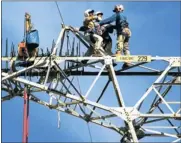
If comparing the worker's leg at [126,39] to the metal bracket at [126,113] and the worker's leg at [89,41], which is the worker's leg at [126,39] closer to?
the worker's leg at [89,41]

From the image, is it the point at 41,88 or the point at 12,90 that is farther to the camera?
the point at 12,90

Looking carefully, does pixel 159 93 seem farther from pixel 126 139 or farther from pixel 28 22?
pixel 28 22

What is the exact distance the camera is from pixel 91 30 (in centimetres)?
3038

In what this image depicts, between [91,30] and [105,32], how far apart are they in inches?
29.4

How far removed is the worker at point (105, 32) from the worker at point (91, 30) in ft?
0.68

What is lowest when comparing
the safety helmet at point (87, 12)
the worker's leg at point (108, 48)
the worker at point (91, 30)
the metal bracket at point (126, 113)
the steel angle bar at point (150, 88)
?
the metal bracket at point (126, 113)

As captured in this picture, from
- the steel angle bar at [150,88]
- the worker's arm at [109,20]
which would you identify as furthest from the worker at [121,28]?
the steel angle bar at [150,88]

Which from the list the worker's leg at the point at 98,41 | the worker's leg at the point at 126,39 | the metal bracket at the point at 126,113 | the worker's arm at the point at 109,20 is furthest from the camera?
the worker's arm at the point at 109,20

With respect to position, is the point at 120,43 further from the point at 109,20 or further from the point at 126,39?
the point at 109,20

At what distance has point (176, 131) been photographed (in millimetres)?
31516

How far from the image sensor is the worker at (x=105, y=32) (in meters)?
30.5

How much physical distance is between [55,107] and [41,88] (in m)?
2.08

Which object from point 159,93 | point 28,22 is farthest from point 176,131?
point 28,22

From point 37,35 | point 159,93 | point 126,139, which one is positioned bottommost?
point 126,139
